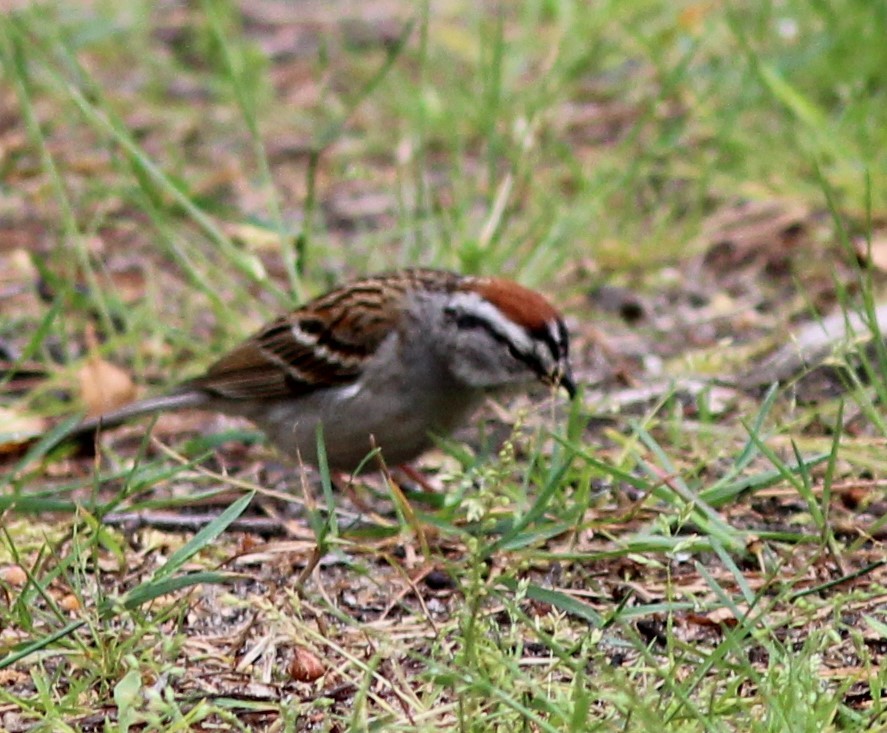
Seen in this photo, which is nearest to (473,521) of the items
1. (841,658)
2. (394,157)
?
(841,658)

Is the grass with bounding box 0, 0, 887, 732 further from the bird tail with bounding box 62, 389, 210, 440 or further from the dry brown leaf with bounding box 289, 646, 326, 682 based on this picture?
the bird tail with bounding box 62, 389, 210, 440

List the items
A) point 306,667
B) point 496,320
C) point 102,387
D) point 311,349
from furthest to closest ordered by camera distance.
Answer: point 102,387 → point 311,349 → point 496,320 → point 306,667

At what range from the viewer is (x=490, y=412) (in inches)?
173

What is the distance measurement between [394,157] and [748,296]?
5.32 ft

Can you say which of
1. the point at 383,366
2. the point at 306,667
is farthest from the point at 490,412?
the point at 306,667

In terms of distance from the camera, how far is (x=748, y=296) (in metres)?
5.10

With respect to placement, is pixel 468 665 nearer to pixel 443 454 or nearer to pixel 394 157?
pixel 443 454

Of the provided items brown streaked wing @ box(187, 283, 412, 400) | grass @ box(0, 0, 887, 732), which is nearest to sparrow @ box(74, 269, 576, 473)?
brown streaked wing @ box(187, 283, 412, 400)

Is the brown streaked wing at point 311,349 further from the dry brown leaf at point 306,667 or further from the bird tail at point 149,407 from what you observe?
the dry brown leaf at point 306,667

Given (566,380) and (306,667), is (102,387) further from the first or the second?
(306,667)

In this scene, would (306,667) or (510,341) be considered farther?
(510,341)

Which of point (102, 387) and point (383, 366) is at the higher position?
point (383, 366)

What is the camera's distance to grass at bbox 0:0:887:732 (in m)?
2.68

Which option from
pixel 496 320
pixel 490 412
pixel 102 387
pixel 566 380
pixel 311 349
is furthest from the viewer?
pixel 102 387
